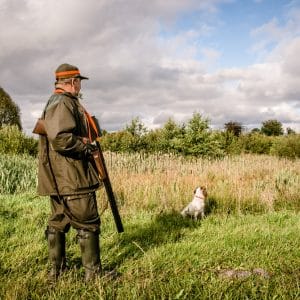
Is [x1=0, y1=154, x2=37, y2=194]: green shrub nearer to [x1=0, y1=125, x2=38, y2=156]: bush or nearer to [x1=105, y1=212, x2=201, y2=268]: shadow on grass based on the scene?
[x1=105, y1=212, x2=201, y2=268]: shadow on grass

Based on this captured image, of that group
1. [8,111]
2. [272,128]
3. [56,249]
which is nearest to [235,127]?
[272,128]

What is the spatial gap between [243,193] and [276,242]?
2.98 meters

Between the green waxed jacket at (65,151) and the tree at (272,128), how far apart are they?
3999 centimetres

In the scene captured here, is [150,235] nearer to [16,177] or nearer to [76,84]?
[76,84]

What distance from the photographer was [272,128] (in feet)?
136

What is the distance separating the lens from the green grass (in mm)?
3482

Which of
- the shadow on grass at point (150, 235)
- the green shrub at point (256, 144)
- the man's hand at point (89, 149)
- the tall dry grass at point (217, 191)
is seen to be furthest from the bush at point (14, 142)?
the green shrub at point (256, 144)

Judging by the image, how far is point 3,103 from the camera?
29594mm

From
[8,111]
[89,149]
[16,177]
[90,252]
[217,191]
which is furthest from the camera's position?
[8,111]

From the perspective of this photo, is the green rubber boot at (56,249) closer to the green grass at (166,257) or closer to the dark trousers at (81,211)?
the green grass at (166,257)

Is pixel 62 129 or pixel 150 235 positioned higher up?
pixel 62 129

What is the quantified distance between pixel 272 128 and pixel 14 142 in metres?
31.0

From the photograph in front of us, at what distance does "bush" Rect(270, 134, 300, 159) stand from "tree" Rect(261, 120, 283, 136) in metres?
16.8

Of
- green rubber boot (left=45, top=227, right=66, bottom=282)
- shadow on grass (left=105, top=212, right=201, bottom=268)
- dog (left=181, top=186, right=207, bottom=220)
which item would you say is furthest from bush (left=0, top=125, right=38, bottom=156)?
green rubber boot (left=45, top=227, right=66, bottom=282)
